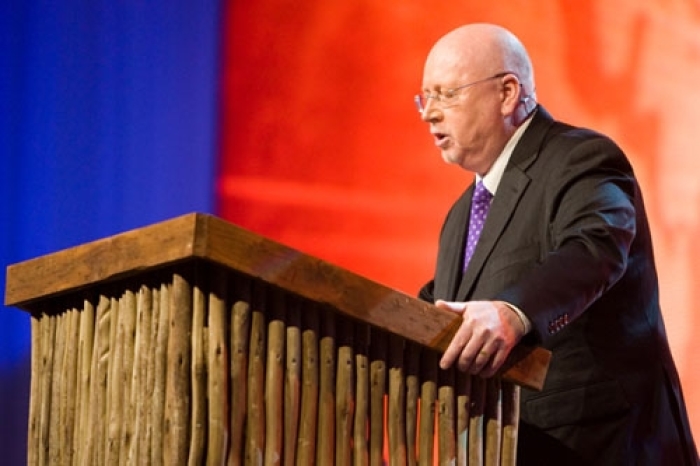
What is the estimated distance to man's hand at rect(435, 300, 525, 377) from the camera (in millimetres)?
1739

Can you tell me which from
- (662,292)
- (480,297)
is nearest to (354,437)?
(480,297)

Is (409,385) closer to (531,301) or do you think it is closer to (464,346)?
(464,346)

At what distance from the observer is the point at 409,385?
69.2 inches

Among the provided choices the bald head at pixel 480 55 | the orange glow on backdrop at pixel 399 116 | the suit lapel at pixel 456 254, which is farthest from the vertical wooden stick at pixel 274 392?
the orange glow on backdrop at pixel 399 116

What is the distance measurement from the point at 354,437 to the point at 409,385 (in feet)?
0.39

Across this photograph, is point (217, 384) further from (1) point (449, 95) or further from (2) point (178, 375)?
(1) point (449, 95)

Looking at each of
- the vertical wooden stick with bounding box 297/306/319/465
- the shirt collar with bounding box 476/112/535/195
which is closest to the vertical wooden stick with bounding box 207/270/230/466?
the vertical wooden stick with bounding box 297/306/319/465

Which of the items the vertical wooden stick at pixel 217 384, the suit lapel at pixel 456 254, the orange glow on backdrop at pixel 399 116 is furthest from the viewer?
the orange glow on backdrop at pixel 399 116

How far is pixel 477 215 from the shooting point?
8.51ft

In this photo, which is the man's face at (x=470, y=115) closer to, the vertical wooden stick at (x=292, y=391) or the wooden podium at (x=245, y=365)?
the wooden podium at (x=245, y=365)

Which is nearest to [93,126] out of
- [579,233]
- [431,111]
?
[431,111]

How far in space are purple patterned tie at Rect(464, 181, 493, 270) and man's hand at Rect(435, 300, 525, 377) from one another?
697mm

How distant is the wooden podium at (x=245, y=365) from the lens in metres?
1.62

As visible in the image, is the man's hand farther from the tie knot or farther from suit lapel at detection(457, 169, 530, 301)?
the tie knot
